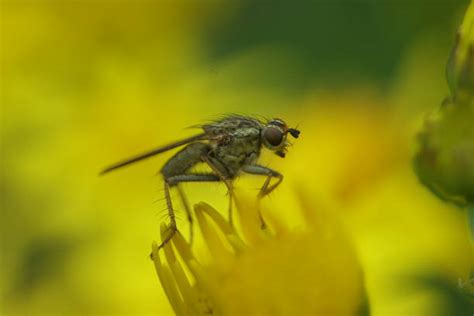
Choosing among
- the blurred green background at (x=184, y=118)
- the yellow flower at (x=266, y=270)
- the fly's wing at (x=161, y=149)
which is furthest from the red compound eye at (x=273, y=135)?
the blurred green background at (x=184, y=118)

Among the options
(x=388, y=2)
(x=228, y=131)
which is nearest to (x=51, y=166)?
(x=388, y=2)

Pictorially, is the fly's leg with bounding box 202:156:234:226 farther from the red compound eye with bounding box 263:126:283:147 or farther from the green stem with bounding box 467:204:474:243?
the green stem with bounding box 467:204:474:243

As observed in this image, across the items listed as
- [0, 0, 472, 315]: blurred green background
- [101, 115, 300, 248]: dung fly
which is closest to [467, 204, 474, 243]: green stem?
[101, 115, 300, 248]: dung fly

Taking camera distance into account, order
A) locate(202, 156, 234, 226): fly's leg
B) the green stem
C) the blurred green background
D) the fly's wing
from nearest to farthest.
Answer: the green stem < the fly's wing < locate(202, 156, 234, 226): fly's leg < the blurred green background

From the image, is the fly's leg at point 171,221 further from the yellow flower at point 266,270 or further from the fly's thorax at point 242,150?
the fly's thorax at point 242,150

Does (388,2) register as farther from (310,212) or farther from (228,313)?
(228,313)

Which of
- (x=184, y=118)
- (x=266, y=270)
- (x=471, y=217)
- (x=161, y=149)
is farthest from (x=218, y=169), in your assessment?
(x=184, y=118)
